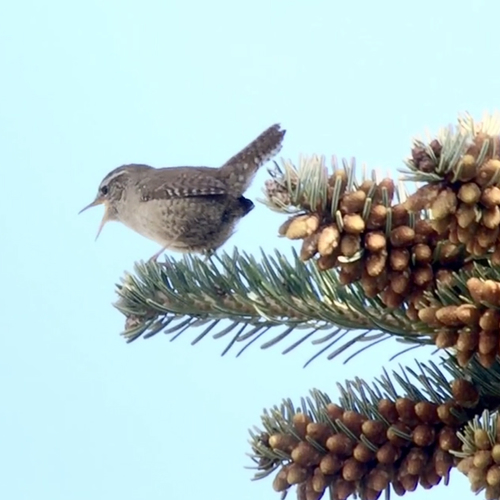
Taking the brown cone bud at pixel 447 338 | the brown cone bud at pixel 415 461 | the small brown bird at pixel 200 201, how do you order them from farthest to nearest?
1. the small brown bird at pixel 200 201
2. the brown cone bud at pixel 415 461
3. the brown cone bud at pixel 447 338

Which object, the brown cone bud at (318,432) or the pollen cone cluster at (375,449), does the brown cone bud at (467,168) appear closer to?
the pollen cone cluster at (375,449)

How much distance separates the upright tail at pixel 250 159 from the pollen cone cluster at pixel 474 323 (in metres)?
3.32

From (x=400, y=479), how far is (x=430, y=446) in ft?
0.21

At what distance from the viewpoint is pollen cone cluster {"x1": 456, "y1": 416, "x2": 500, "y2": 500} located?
3.55ft

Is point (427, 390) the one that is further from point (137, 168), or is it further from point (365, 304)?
point (137, 168)

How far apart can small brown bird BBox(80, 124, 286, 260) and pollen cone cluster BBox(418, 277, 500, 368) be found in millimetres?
3000

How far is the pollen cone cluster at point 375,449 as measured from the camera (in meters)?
1.30

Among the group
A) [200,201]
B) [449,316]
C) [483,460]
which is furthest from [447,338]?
[200,201]

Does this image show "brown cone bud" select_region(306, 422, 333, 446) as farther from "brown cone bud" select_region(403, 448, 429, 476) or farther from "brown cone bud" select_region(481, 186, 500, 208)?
"brown cone bud" select_region(481, 186, 500, 208)

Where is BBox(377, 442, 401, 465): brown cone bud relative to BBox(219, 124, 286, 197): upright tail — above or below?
below

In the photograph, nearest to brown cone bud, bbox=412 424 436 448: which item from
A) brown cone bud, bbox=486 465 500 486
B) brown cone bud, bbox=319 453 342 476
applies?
brown cone bud, bbox=319 453 342 476

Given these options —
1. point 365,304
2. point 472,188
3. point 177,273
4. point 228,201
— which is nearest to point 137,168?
point 228,201

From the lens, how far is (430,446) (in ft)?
4.33

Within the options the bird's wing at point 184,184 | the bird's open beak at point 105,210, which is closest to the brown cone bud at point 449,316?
the bird's wing at point 184,184
